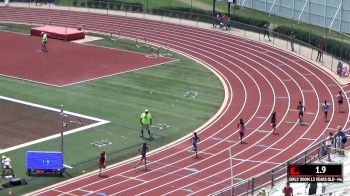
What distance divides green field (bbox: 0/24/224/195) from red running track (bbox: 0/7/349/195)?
1.00 metres

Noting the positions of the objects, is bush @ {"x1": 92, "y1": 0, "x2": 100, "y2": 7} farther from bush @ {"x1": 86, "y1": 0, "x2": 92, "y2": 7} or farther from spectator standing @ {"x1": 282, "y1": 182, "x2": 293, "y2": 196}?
spectator standing @ {"x1": 282, "y1": 182, "x2": 293, "y2": 196}

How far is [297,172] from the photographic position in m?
26.2

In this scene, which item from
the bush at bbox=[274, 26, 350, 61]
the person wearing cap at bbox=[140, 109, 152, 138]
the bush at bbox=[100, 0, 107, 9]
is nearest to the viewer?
the person wearing cap at bbox=[140, 109, 152, 138]

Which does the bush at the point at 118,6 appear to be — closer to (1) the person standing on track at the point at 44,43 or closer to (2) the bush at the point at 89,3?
(2) the bush at the point at 89,3

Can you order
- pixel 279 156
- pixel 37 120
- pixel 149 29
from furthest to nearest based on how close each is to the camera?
pixel 149 29 < pixel 37 120 < pixel 279 156

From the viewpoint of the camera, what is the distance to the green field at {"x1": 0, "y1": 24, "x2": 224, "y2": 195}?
1561 inches

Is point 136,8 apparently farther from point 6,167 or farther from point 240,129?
point 6,167

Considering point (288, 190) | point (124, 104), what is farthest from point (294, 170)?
point (124, 104)

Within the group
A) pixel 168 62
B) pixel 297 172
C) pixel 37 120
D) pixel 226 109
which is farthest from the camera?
pixel 168 62

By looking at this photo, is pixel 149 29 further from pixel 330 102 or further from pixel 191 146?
pixel 191 146

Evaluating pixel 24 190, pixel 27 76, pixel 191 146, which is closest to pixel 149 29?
pixel 27 76

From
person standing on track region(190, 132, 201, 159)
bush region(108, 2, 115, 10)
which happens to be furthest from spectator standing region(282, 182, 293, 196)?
bush region(108, 2, 115, 10)

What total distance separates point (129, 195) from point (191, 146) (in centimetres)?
751

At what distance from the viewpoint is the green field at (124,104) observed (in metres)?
39.6
